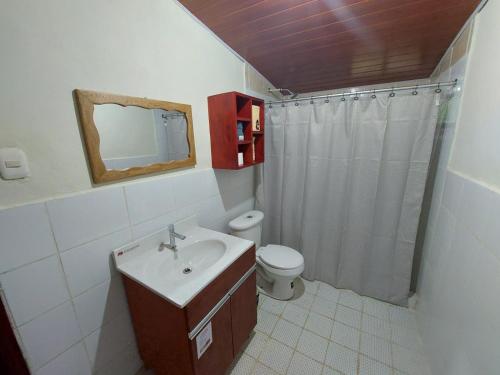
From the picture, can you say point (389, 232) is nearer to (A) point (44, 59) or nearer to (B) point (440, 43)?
(B) point (440, 43)

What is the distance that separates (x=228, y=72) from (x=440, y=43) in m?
1.47

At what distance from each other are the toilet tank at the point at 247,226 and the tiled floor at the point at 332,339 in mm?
578

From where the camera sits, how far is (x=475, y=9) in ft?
3.53

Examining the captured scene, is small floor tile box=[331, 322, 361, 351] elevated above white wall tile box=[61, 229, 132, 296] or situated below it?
below

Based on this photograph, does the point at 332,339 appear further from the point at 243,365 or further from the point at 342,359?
the point at 243,365

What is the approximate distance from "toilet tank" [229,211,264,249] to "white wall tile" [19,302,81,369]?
3.45ft

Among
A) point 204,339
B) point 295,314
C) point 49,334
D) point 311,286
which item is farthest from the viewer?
point 311,286

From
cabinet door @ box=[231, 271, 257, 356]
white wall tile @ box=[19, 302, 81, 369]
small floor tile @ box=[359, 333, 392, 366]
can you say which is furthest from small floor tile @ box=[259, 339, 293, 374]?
white wall tile @ box=[19, 302, 81, 369]

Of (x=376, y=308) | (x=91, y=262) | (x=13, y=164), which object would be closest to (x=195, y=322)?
(x=91, y=262)

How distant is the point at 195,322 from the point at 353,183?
1501 millimetres

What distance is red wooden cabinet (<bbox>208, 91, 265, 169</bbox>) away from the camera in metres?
1.43

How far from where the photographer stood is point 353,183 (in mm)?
1728

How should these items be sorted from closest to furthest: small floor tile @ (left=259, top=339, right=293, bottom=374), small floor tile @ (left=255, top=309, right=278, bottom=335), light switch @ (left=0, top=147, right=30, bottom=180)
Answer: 1. light switch @ (left=0, top=147, right=30, bottom=180)
2. small floor tile @ (left=259, top=339, right=293, bottom=374)
3. small floor tile @ (left=255, top=309, right=278, bottom=335)

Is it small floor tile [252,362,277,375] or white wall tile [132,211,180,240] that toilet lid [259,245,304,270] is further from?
white wall tile [132,211,180,240]
